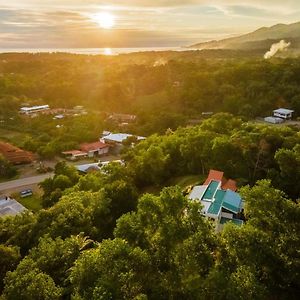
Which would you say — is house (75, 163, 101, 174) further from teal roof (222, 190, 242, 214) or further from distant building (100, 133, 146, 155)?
teal roof (222, 190, 242, 214)

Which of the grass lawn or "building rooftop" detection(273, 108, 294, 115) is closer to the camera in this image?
the grass lawn

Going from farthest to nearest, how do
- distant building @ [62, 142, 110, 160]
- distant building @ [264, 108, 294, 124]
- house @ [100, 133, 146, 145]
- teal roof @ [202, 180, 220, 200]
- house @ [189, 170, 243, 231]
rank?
distant building @ [264, 108, 294, 124]
house @ [100, 133, 146, 145]
distant building @ [62, 142, 110, 160]
teal roof @ [202, 180, 220, 200]
house @ [189, 170, 243, 231]

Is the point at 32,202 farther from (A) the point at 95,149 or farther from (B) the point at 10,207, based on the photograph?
(A) the point at 95,149

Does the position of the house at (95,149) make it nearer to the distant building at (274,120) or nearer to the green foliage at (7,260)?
the distant building at (274,120)

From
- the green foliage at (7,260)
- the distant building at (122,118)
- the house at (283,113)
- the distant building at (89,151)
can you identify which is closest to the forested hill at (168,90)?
the distant building at (122,118)

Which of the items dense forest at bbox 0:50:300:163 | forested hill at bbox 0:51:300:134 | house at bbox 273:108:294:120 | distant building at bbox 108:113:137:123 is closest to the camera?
house at bbox 273:108:294:120

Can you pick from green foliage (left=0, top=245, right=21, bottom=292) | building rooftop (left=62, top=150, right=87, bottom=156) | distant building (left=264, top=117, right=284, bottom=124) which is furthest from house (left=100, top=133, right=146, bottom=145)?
green foliage (left=0, top=245, right=21, bottom=292)

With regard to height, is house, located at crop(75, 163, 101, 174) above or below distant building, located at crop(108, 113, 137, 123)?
above

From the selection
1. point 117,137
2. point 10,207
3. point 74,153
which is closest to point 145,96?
point 117,137
